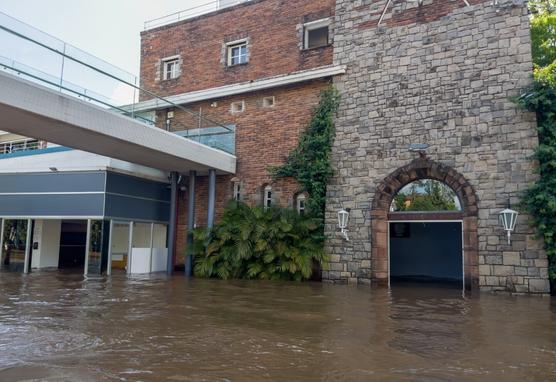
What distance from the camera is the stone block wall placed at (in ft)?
35.2

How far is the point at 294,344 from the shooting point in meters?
5.05

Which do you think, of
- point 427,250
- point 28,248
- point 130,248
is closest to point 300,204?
point 130,248

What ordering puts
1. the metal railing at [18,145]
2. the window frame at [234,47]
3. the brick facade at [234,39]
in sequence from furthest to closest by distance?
the metal railing at [18,145] → the window frame at [234,47] → the brick facade at [234,39]

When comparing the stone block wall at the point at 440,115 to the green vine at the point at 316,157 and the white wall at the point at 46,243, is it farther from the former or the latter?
the white wall at the point at 46,243

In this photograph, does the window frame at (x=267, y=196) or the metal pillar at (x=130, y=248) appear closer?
the metal pillar at (x=130, y=248)

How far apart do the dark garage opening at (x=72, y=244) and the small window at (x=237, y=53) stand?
7.71 m

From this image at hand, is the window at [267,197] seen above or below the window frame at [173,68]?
below

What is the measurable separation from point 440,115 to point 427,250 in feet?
20.8

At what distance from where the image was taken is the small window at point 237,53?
15.9 m

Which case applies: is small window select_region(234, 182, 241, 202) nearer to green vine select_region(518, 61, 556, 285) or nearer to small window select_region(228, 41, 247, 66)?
small window select_region(228, 41, 247, 66)

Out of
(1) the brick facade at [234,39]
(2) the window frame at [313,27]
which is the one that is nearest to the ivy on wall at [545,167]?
(1) the brick facade at [234,39]

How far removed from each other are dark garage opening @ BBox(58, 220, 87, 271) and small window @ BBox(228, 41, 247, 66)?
7.71 metres

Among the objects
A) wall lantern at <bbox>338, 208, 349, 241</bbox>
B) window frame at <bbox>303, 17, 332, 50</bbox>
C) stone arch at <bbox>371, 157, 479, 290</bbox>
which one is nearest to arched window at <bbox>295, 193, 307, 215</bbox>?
wall lantern at <bbox>338, 208, 349, 241</bbox>

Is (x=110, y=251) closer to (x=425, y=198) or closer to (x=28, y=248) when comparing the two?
(x=28, y=248)
